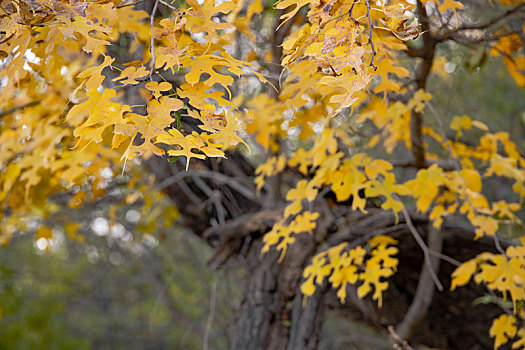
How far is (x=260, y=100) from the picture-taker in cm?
192

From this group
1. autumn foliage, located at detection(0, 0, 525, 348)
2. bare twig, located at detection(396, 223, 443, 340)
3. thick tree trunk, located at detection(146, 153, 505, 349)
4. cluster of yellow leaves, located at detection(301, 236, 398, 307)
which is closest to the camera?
autumn foliage, located at detection(0, 0, 525, 348)

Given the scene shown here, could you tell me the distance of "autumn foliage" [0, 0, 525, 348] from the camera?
2.62 feet

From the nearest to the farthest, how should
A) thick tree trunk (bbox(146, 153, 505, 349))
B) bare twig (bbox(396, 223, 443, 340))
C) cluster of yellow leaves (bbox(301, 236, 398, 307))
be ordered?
cluster of yellow leaves (bbox(301, 236, 398, 307))
bare twig (bbox(396, 223, 443, 340))
thick tree trunk (bbox(146, 153, 505, 349))

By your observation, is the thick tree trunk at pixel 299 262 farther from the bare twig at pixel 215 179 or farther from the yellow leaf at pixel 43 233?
the yellow leaf at pixel 43 233

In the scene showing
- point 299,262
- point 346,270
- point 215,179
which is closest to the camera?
point 346,270

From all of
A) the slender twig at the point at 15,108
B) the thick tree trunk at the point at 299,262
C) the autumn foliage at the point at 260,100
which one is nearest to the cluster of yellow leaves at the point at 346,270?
the autumn foliage at the point at 260,100

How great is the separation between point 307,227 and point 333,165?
1.13ft

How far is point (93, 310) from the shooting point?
5781 millimetres

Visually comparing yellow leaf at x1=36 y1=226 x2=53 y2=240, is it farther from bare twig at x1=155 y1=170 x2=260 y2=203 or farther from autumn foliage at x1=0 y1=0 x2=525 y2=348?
bare twig at x1=155 y1=170 x2=260 y2=203

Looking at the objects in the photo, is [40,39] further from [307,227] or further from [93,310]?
[93,310]

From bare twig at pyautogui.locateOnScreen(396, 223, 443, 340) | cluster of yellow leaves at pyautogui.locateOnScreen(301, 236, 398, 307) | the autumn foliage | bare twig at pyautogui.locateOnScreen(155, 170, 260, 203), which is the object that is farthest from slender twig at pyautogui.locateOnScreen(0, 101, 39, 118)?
bare twig at pyautogui.locateOnScreen(396, 223, 443, 340)

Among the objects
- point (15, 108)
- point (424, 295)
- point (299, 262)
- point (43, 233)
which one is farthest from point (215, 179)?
point (424, 295)

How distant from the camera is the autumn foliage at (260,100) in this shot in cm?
80

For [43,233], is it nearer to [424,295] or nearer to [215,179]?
[215,179]
